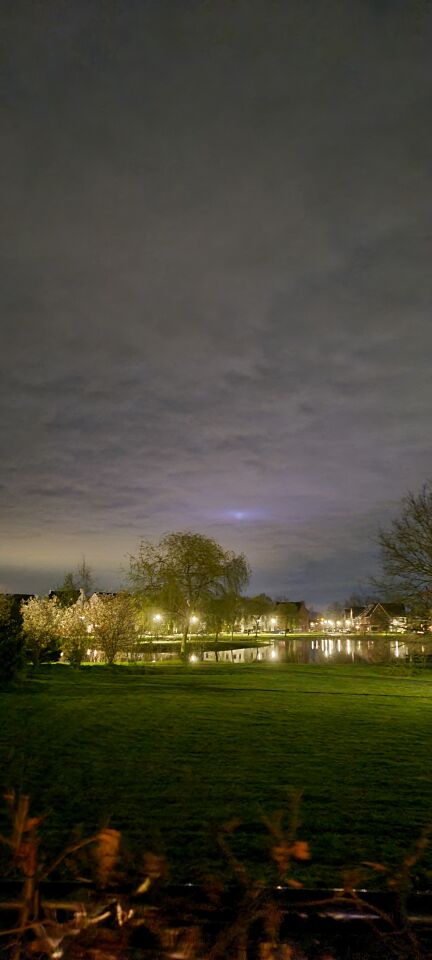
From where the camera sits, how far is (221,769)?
799cm

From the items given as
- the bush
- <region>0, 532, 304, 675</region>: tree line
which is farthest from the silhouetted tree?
the bush

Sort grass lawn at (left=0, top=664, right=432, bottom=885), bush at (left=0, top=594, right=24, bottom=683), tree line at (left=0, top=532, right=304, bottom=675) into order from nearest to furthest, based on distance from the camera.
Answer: grass lawn at (left=0, top=664, right=432, bottom=885), bush at (left=0, top=594, right=24, bottom=683), tree line at (left=0, top=532, right=304, bottom=675)

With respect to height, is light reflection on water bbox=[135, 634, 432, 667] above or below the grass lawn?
below

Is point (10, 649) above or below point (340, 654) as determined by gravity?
above

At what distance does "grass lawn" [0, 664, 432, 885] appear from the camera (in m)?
5.23

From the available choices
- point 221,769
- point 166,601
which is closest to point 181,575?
point 166,601

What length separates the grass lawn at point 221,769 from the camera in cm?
523

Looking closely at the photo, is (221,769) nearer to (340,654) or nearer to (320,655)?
(320,655)

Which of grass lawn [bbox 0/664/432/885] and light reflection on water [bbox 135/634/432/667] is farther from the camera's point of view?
light reflection on water [bbox 135/634/432/667]

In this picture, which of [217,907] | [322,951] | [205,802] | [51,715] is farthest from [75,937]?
[51,715]

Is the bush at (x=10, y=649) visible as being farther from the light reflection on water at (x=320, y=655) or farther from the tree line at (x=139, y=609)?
the light reflection on water at (x=320, y=655)

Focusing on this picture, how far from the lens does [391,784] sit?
7473 mm

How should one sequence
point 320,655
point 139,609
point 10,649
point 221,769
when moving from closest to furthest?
1. point 221,769
2. point 10,649
3. point 139,609
4. point 320,655

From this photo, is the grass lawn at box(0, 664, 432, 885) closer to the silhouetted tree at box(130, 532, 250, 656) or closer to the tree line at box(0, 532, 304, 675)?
the tree line at box(0, 532, 304, 675)
